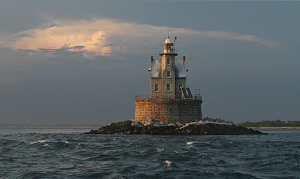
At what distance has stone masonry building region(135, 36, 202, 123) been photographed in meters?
50.7

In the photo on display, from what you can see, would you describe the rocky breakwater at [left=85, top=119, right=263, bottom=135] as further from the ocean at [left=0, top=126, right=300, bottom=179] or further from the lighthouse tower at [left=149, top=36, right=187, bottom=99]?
the ocean at [left=0, top=126, right=300, bottom=179]

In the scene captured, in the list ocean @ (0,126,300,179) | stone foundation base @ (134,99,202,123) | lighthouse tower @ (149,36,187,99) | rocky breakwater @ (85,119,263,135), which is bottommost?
ocean @ (0,126,300,179)

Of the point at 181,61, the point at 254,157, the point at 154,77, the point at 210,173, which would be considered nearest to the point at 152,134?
the point at 154,77

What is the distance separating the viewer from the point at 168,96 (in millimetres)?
54125

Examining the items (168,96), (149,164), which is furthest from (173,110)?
(149,164)

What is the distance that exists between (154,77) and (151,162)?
35684mm

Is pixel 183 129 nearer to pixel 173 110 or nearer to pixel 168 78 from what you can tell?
pixel 173 110

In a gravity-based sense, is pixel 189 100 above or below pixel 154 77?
below

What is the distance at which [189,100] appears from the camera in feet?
167

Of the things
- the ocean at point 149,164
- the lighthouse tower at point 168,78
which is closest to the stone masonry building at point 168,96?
the lighthouse tower at point 168,78

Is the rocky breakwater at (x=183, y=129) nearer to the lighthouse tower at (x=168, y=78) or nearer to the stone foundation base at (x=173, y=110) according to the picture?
the stone foundation base at (x=173, y=110)

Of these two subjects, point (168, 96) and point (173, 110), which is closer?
point (173, 110)

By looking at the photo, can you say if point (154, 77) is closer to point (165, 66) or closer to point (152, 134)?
point (165, 66)

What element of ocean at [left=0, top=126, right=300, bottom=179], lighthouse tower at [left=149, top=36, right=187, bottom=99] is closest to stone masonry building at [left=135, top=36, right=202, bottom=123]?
lighthouse tower at [left=149, top=36, right=187, bottom=99]
